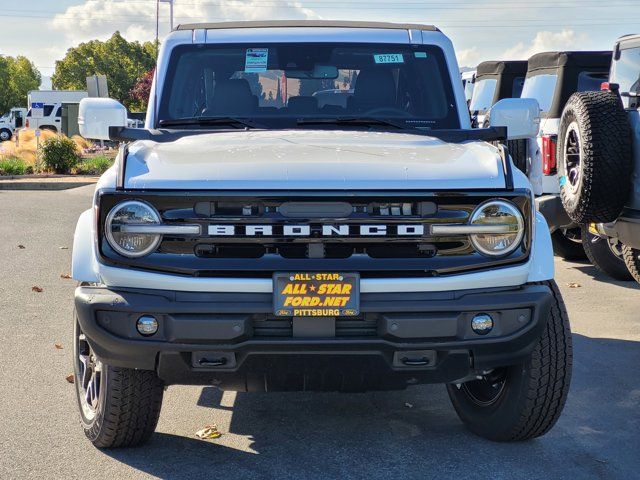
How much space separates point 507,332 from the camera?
3.85 meters

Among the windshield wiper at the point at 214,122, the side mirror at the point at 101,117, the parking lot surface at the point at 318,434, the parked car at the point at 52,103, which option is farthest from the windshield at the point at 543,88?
the parked car at the point at 52,103

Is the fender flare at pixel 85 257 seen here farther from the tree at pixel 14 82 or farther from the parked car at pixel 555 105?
the tree at pixel 14 82

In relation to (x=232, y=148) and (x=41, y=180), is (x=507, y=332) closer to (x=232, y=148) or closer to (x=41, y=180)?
(x=232, y=148)

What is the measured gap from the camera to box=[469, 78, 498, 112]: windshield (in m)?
16.2

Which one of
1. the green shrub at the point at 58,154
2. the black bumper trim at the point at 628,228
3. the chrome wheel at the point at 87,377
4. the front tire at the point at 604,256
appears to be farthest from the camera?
the green shrub at the point at 58,154

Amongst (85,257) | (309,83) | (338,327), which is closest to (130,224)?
(85,257)

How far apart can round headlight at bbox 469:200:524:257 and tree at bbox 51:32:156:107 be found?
260 feet

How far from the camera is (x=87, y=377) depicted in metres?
4.56

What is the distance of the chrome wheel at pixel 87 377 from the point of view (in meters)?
4.40

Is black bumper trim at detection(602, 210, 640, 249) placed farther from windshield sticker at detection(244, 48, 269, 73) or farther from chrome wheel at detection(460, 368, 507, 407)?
windshield sticker at detection(244, 48, 269, 73)

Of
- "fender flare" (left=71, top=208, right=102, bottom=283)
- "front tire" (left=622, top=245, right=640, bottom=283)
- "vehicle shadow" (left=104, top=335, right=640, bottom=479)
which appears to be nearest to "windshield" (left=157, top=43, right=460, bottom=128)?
"fender flare" (left=71, top=208, right=102, bottom=283)

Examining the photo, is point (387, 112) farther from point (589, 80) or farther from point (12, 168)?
point (12, 168)

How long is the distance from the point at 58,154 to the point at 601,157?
68.7 ft

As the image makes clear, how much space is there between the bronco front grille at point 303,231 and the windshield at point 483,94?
1265cm
